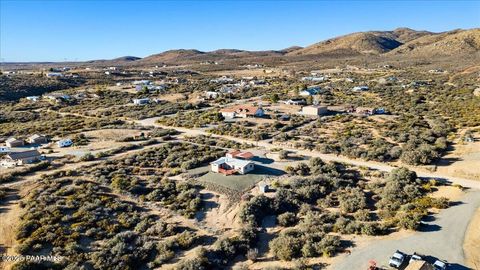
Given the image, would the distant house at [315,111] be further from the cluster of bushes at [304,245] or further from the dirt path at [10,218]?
the dirt path at [10,218]

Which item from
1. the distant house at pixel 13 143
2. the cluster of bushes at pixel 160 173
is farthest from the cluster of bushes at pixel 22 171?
the distant house at pixel 13 143

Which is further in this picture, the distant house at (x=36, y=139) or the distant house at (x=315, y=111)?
the distant house at (x=315, y=111)

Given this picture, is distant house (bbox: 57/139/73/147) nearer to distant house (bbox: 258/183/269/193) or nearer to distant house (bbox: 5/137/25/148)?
distant house (bbox: 5/137/25/148)

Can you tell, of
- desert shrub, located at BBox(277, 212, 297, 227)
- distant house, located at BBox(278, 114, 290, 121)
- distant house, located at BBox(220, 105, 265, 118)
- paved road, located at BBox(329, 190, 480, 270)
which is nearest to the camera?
paved road, located at BBox(329, 190, 480, 270)

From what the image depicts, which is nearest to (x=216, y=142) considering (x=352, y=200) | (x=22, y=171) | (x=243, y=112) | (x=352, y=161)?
(x=243, y=112)

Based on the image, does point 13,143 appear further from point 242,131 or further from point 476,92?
point 476,92

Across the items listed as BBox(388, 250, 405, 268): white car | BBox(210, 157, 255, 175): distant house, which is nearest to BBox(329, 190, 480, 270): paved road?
BBox(388, 250, 405, 268): white car
